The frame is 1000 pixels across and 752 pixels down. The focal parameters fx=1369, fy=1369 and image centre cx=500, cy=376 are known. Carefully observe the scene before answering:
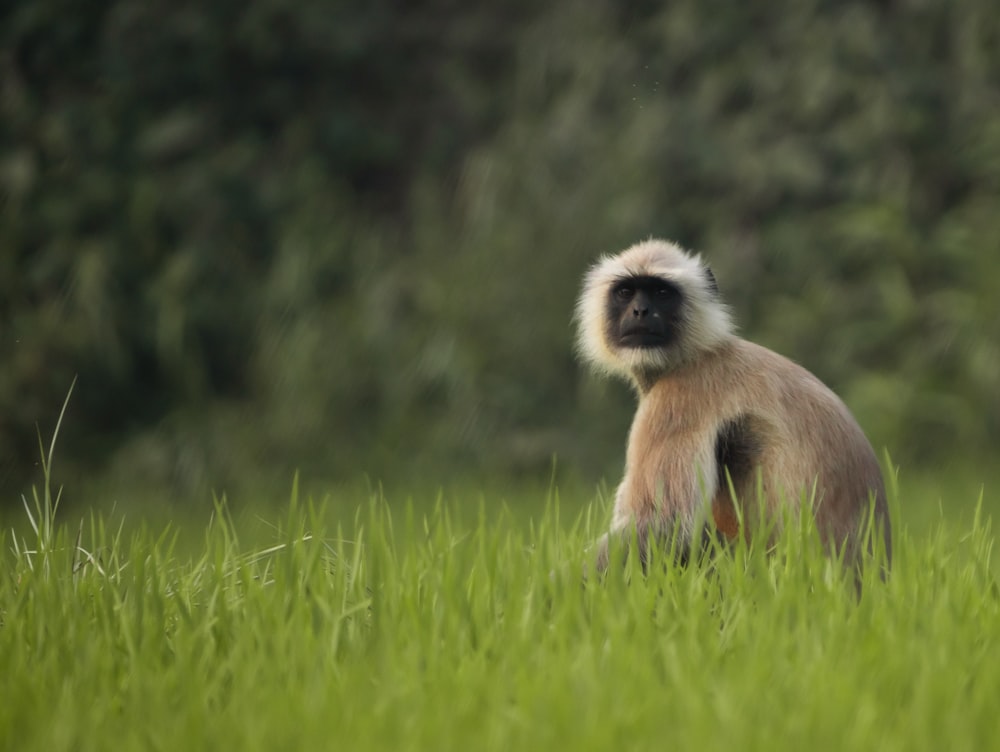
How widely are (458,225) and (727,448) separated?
710 centimetres

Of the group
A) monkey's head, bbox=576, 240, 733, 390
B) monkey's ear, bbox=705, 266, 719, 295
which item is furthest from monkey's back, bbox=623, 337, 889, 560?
monkey's ear, bbox=705, 266, 719, 295

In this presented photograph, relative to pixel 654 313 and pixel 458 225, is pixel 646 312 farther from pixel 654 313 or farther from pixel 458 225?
pixel 458 225

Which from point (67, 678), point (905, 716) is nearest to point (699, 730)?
point (905, 716)

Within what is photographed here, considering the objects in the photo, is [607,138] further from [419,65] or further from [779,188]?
[419,65]

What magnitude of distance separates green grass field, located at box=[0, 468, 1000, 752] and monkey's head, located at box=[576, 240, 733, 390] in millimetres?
839

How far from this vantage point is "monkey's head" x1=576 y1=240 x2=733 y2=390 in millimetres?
5375

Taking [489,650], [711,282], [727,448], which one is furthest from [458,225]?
[489,650]

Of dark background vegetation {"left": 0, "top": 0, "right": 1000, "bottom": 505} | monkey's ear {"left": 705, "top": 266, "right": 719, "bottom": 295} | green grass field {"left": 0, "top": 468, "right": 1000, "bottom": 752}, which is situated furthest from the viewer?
dark background vegetation {"left": 0, "top": 0, "right": 1000, "bottom": 505}

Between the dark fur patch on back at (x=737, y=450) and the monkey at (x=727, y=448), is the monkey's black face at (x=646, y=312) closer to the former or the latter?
the monkey at (x=727, y=448)

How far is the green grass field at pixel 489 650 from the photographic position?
334 centimetres

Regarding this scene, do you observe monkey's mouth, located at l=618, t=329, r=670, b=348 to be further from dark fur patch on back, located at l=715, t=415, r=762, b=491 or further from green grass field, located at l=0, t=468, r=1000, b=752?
green grass field, located at l=0, t=468, r=1000, b=752

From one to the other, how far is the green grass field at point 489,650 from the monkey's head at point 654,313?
84 cm

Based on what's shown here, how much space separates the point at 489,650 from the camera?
4.09 meters

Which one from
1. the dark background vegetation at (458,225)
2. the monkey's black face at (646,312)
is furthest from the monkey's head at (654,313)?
the dark background vegetation at (458,225)
